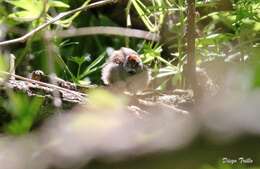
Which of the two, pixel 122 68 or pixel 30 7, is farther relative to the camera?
pixel 122 68

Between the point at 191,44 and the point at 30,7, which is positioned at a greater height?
the point at 30,7

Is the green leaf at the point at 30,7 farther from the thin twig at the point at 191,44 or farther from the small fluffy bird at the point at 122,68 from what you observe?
the small fluffy bird at the point at 122,68

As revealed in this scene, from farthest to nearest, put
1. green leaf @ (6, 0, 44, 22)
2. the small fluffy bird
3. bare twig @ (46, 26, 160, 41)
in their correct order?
the small fluffy bird
green leaf @ (6, 0, 44, 22)
bare twig @ (46, 26, 160, 41)

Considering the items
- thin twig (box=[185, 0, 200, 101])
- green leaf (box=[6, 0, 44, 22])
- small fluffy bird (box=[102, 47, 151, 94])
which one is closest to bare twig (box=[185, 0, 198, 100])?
thin twig (box=[185, 0, 200, 101])

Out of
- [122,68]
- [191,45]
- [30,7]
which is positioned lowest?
[122,68]

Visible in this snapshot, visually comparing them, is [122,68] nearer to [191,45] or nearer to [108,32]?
[191,45]

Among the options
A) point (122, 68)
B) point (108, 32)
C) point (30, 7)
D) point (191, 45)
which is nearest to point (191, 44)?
point (191, 45)

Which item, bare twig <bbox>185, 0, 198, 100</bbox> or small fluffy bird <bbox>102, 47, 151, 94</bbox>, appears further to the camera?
small fluffy bird <bbox>102, 47, 151, 94</bbox>

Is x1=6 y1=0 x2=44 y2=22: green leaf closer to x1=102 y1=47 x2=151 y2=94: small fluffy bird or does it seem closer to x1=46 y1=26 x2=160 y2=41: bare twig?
x1=46 y1=26 x2=160 y2=41: bare twig
